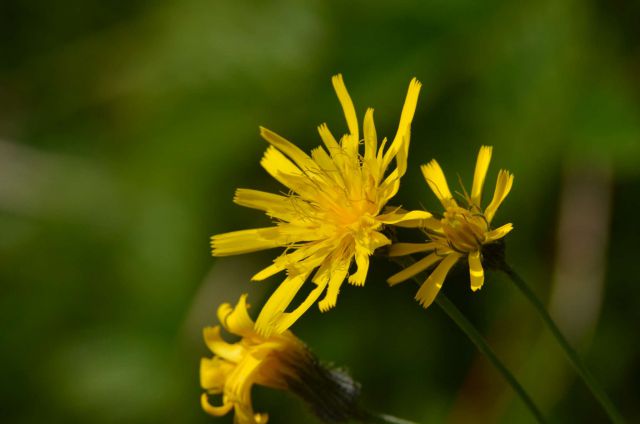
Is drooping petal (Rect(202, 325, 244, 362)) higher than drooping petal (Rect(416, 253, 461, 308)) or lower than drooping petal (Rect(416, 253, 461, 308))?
lower

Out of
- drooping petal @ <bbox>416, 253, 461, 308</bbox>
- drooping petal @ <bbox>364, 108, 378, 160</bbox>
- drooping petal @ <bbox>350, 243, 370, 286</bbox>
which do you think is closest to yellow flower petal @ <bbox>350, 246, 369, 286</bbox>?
drooping petal @ <bbox>350, 243, 370, 286</bbox>

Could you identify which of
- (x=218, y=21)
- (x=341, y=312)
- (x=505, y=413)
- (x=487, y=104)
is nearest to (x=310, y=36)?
(x=218, y=21)

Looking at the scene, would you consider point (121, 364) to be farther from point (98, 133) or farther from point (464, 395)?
point (464, 395)

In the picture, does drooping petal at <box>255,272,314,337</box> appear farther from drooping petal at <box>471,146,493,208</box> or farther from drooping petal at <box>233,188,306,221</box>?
drooping petal at <box>471,146,493,208</box>

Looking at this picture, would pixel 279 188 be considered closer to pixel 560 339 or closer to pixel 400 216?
pixel 400 216

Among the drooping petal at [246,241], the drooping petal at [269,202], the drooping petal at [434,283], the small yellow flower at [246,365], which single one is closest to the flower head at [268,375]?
the small yellow flower at [246,365]

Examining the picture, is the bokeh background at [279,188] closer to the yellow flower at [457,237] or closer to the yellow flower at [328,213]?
the yellow flower at [328,213]
